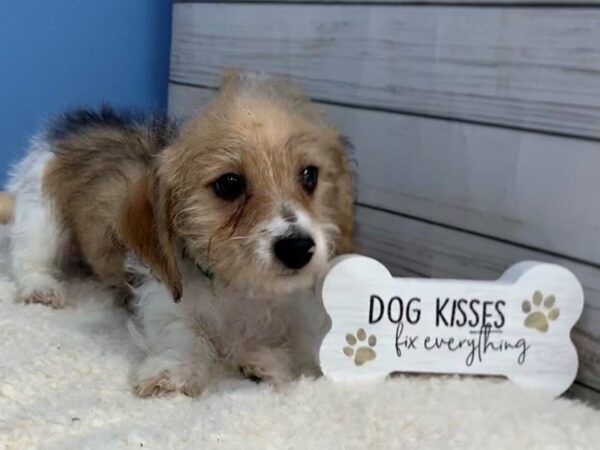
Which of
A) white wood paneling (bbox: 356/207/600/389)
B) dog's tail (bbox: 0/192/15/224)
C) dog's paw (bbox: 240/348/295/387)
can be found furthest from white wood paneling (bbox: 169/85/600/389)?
dog's tail (bbox: 0/192/15/224)

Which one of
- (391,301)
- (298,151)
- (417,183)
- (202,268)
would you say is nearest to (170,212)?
(202,268)

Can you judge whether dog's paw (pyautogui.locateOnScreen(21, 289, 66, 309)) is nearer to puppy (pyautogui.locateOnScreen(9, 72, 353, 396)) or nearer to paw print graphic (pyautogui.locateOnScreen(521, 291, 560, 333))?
puppy (pyautogui.locateOnScreen(9, 72, 353, 396))

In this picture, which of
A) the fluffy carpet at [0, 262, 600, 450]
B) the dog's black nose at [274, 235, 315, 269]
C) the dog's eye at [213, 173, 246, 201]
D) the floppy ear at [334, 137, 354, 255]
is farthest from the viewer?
the floppy ear at [334, 137, 354, 255]

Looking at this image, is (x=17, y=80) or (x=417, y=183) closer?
(x=417, y=183)

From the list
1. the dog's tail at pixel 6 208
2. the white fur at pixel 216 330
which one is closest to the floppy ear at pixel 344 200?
the white fur at pixel 216 330

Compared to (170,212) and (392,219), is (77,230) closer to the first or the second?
(170,212)

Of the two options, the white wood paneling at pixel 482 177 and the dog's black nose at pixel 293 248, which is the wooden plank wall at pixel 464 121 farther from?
the dog's black nose at pixel 293 248
